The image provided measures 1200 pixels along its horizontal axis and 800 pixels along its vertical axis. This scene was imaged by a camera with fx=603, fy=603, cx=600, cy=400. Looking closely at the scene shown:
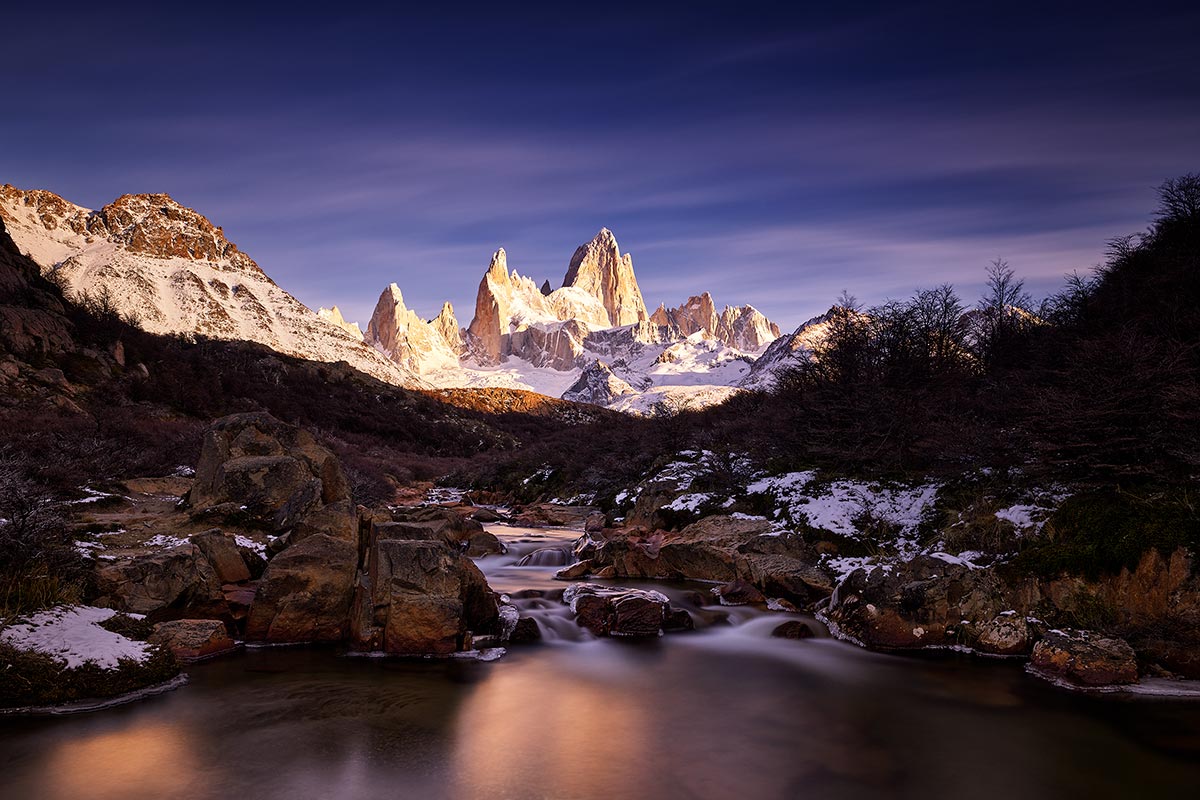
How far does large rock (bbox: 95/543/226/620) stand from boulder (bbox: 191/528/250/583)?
398mm

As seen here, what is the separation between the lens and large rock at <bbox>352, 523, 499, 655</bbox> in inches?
420

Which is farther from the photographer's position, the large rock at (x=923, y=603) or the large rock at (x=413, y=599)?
the large rock at (x=923, y=603)

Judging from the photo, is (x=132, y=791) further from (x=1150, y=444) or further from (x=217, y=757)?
(x=1150, y=444)

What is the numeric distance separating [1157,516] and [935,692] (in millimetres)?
4952

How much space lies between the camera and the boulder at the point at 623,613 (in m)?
13.0

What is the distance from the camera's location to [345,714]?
27.6ft

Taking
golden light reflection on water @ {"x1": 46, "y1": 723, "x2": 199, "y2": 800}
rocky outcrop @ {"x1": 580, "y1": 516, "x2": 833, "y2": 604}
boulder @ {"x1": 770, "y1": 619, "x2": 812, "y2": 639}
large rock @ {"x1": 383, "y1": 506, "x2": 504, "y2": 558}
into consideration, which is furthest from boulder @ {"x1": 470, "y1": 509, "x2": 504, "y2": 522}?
golden light reflection on water @ {"x1": 46, "y1": 723, "x2": 199, "y2": 800}

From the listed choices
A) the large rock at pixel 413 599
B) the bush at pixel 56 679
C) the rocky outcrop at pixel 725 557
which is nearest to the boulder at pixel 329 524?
the large rock at pixel 413 599

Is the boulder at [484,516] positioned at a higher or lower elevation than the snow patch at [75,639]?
lower

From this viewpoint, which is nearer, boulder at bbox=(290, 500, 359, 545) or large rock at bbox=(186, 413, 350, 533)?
boulder at bbox=(290, 500, 359, 545)

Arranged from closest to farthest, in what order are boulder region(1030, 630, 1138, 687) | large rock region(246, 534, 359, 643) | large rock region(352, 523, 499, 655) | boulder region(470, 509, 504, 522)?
boulder region(1030, 630, 1138, 687) < large rock region(352, 523, 499, 655) < large rock region(246, 534, 359, 643) < boulder region(470, 509, 504, 522)

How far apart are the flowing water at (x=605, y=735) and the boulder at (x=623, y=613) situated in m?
1.66

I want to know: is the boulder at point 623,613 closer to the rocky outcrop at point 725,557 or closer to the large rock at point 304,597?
the rocky outcrop at point 725,557

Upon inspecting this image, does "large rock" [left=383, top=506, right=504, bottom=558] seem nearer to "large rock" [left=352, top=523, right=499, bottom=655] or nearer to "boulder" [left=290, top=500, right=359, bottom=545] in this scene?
"boulder" [left=290, top=500, right=359, bottom=545]
